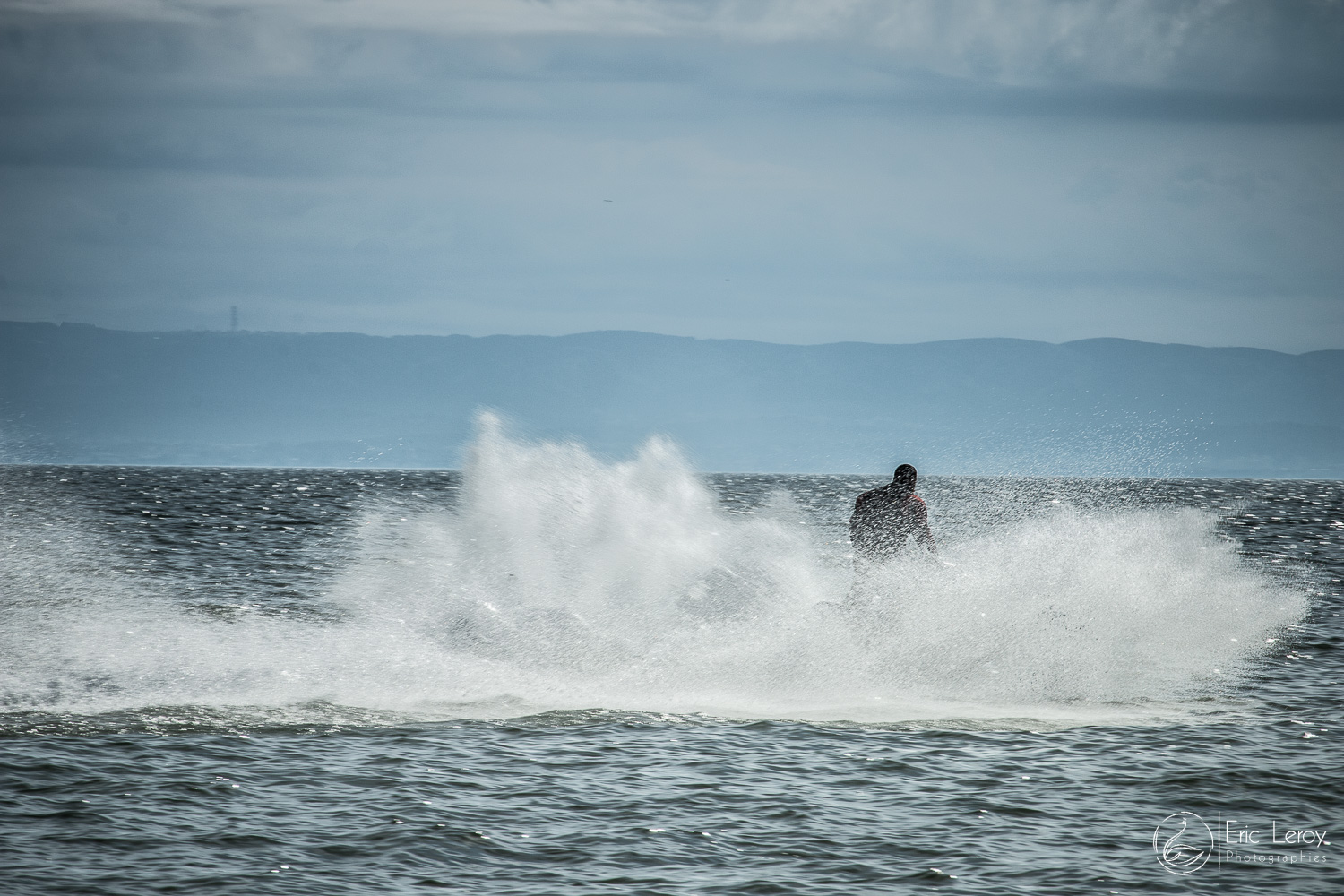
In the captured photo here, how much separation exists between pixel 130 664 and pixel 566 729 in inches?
217

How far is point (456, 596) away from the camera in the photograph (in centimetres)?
2330

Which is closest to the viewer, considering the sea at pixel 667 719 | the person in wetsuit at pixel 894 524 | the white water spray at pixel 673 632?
the sea at pixel 667 719

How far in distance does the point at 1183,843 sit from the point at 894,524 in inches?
256

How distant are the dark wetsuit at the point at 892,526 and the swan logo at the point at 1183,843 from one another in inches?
227

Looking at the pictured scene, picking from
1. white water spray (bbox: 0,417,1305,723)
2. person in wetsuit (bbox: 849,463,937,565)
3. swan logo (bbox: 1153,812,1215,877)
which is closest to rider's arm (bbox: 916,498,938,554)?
person in wetsuit (bbox: 849,463,937,565)

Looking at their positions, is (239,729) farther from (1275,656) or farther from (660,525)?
(1275,656)

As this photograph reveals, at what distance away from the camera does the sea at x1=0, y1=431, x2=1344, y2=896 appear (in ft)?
30.6

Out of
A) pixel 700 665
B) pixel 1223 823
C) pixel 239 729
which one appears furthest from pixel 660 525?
pixel 1223 823

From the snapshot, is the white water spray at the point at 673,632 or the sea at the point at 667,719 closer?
the sea at the point at 667,719

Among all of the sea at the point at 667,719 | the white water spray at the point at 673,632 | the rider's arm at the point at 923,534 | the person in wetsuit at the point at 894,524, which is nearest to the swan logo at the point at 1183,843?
the sea at the point at 667,719

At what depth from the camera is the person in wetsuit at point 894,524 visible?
15.8 m

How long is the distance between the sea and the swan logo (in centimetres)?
3

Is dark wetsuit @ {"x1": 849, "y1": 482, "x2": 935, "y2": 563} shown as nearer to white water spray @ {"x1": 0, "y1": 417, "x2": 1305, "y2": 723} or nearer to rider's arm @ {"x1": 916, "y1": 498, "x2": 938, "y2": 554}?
rider's arm @ {"x1": 916, "y1": 498, "x2": 938, "y2": 554}

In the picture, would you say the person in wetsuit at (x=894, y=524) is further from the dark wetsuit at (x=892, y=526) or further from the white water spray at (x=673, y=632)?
the white water spray at (x=673, y=632)
